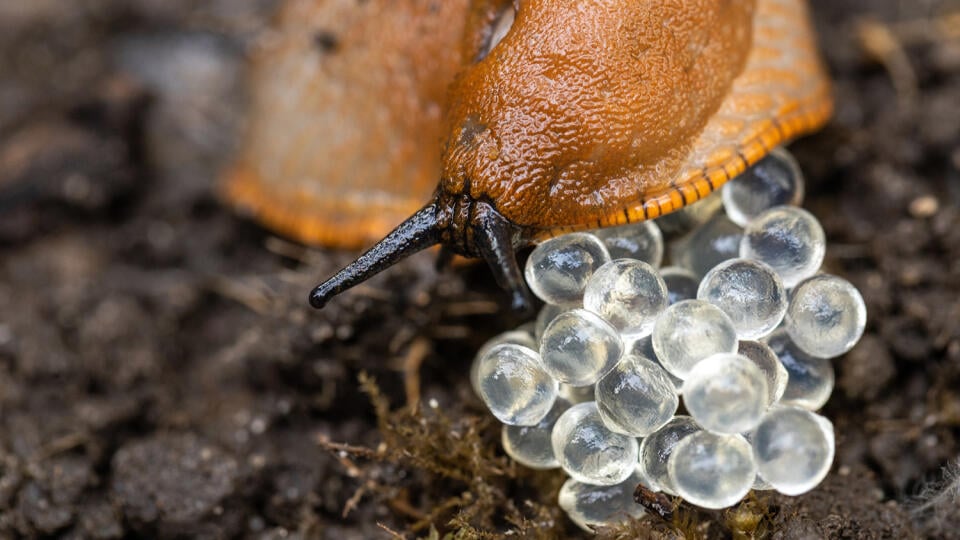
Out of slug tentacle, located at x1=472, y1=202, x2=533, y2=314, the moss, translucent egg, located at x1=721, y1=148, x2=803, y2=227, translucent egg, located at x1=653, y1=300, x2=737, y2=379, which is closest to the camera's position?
translucent egg, located at x1=653, y1=300, x2=737, y2=379

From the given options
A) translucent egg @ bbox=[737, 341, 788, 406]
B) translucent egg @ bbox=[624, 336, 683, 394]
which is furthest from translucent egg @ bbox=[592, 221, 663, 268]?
translucent egg @ bbox=[737, 341, 788, 406]

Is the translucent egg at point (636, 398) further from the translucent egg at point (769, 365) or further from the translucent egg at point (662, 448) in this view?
the translucent egg at point (769, 365)

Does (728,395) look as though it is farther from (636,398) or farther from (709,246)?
(709,246)

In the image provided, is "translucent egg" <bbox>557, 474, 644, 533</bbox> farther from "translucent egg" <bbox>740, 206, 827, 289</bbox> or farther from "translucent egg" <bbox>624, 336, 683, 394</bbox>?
"translucent egg" <bbox>740, 206, 827, 289</bbox>

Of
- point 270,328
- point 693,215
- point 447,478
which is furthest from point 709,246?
point 270,328

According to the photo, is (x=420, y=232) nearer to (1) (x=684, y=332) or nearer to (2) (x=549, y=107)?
(2) (x=549, y=107)

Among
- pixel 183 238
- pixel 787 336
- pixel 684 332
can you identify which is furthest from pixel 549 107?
pixel 183 238

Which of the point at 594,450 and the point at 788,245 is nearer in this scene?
the point at 594,450
